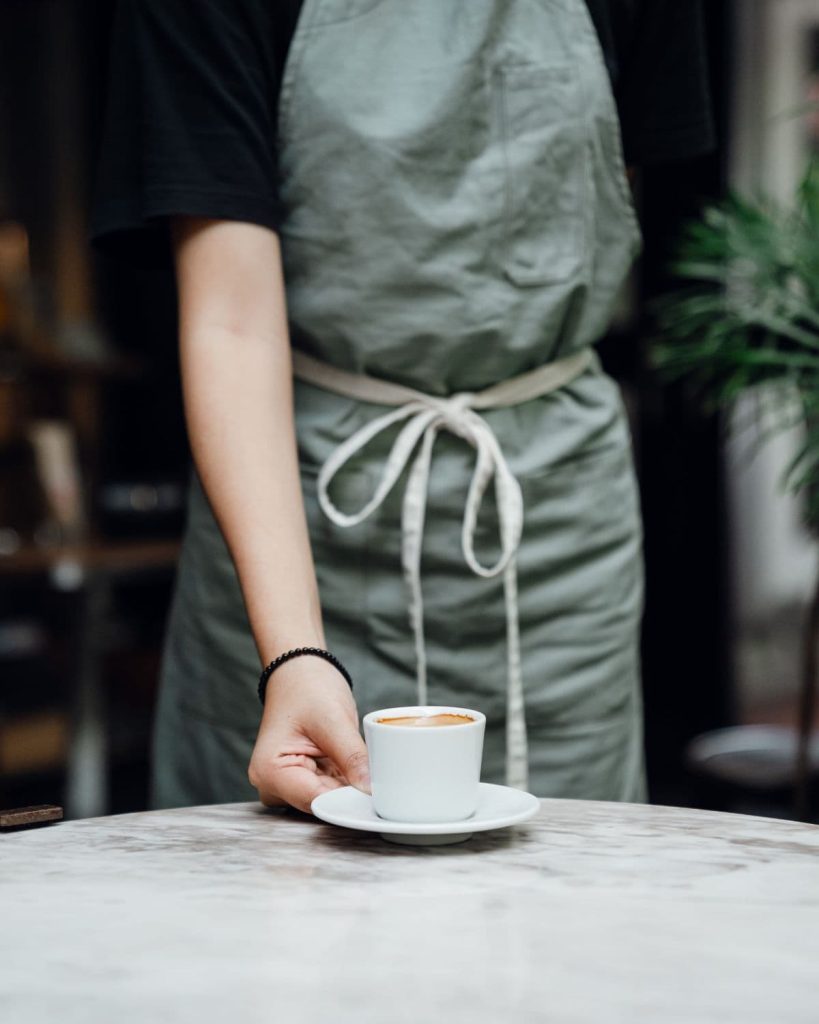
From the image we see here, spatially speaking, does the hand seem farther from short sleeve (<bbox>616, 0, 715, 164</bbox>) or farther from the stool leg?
the stool leg

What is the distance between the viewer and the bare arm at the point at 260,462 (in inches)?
33.7

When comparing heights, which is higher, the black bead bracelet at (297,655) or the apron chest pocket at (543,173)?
the apron chest pocket at (543,173)

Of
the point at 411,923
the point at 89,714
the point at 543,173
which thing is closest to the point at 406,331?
the point at 543,173

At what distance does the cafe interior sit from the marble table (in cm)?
102

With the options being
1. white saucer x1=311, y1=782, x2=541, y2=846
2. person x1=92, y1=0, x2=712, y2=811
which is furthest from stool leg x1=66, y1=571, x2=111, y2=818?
white saucer x1=311, y1=782, x2=541, y2=846

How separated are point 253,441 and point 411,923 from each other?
476 mm


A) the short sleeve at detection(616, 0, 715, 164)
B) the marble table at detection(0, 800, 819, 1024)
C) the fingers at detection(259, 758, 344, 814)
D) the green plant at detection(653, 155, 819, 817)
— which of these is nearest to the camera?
the marble table at detection(0, 800, 819, 1024)

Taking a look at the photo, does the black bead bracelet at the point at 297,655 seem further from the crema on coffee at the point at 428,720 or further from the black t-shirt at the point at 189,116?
the black t-shirt at the point at 189,116

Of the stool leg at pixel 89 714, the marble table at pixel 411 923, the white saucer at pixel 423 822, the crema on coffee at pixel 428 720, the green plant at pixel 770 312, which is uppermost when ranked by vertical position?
the green plant at pixel 770 312

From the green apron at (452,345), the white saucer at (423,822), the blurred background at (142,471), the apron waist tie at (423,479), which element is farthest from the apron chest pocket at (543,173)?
the blurred background at (142,471)

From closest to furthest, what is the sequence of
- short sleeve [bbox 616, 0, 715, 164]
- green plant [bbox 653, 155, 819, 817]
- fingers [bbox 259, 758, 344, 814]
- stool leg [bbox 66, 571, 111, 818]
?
fingers [bbox 259, 758, 344, 814], short sleeve [bbox 616, 0, 715, 164], green plant [bbox 653, 155, 819, 817], stool leg [bbox 66, 571, 111, 818]

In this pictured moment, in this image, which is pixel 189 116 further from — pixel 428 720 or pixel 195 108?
pixel 428 720

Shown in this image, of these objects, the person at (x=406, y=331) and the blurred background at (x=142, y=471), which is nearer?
the person at (x=406, y=331)

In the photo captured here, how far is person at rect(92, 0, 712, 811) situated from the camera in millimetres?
1051
